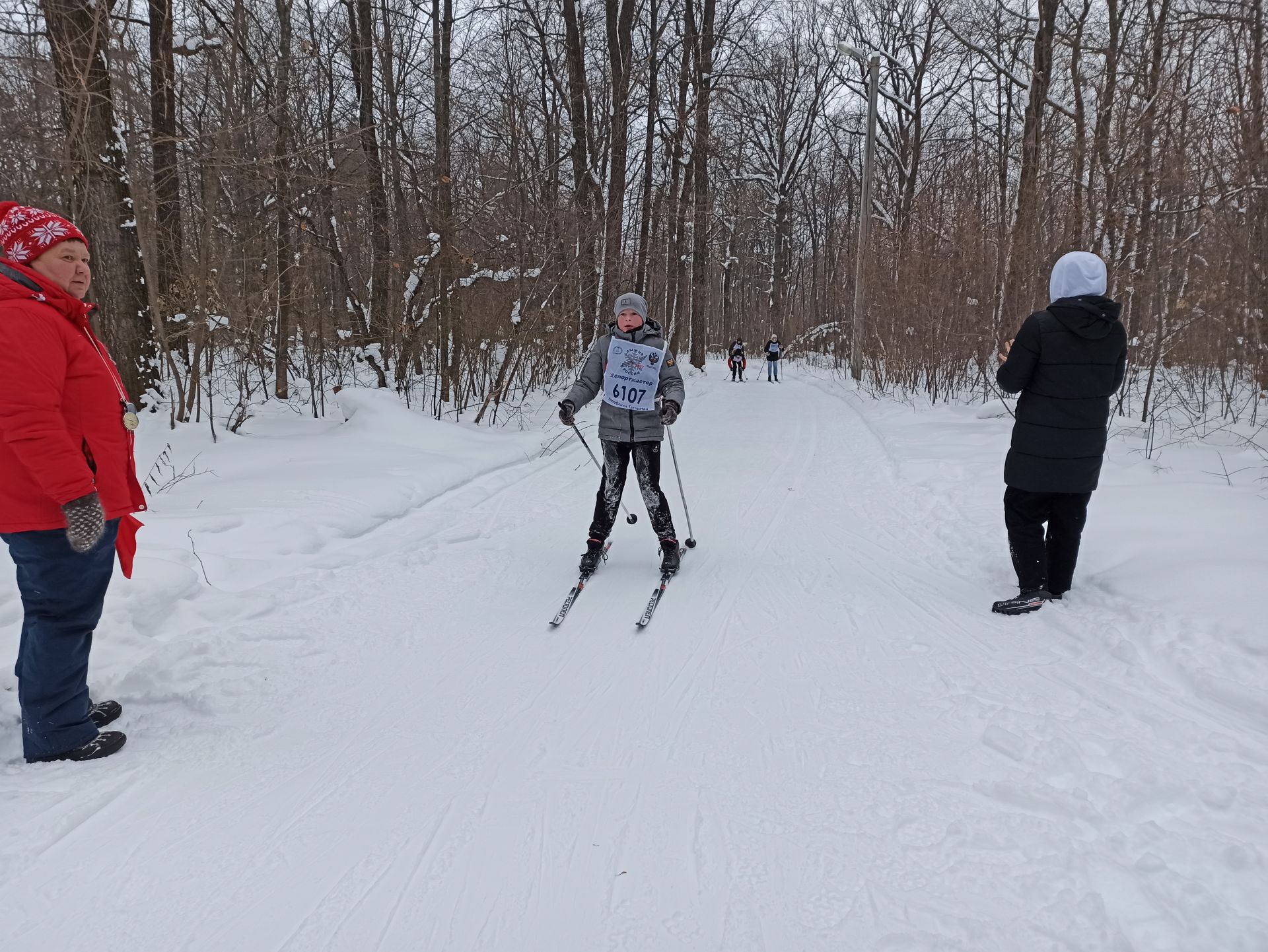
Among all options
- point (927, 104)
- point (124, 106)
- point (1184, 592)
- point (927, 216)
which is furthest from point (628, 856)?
point (927, 104)

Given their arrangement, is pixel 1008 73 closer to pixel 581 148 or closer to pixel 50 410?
pixel 581 148

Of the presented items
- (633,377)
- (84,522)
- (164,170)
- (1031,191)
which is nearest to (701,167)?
(1031,191)

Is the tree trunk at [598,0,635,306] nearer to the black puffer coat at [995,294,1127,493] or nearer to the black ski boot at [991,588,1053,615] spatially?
the black puffer coat at [995,294,1127,493]

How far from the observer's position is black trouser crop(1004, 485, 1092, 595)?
454 centimetres

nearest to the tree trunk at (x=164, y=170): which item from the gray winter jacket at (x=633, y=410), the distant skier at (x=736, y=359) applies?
the gray winter jacket at (x=633, y=410)

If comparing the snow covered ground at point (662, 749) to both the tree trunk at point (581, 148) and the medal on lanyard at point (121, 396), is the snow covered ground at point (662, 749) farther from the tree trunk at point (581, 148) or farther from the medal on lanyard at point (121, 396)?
the tree trunk at point (581, 148)

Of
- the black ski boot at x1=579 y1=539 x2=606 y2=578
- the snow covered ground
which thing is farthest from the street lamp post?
the black ski boot at x1=579 y1=539 x2=606 y2=578

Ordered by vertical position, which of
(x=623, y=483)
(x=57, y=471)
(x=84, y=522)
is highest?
(x=57, y=471)

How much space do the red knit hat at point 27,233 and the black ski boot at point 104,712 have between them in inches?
73.7

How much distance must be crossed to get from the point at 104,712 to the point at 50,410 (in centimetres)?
144

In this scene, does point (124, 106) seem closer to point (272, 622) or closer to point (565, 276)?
point (565, 276)

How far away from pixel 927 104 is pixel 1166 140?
24.6 metres

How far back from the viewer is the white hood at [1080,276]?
14.0ft

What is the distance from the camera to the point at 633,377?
210 inches
